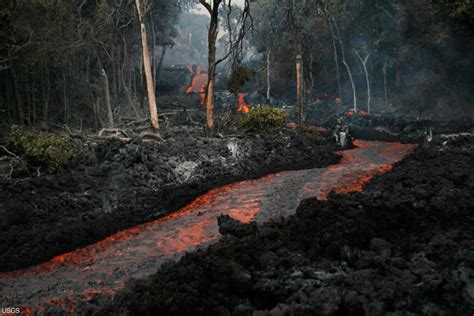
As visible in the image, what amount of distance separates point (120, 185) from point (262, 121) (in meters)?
9.09

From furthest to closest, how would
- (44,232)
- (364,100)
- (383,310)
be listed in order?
(364,100) → (44,232) → (383,310)

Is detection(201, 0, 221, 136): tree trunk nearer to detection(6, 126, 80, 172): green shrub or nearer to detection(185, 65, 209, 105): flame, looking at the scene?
detection(6, 126, 80, 172): green shrub

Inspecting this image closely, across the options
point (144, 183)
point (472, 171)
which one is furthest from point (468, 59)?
point (144, 183)

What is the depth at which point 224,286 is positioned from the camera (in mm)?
4848

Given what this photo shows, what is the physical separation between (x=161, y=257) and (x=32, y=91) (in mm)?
18093

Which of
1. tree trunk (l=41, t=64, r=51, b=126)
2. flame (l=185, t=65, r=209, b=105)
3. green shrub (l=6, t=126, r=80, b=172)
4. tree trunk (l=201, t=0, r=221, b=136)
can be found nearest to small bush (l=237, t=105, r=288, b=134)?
tree trunk (l=201, t=0, r=221, b=136)

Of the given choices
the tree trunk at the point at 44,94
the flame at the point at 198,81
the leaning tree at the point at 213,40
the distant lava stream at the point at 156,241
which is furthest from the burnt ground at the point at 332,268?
the flame at the point at 198,81

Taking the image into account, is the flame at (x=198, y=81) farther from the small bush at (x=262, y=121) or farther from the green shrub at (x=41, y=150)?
the green shrub at (x=41, y=150)

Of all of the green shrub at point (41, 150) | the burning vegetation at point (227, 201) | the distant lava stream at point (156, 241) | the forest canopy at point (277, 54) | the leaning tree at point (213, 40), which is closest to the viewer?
the burning vegetation at point (227, 201)

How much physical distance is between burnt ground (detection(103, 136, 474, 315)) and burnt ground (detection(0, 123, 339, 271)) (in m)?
4.07

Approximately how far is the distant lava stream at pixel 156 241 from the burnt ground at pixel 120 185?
383 millimetres

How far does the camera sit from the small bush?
19188mm

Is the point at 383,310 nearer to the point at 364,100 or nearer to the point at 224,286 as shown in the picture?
the point at 224,286

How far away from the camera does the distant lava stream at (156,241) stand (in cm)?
657
